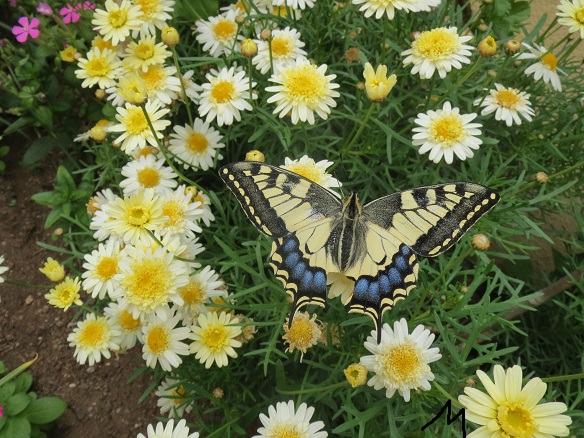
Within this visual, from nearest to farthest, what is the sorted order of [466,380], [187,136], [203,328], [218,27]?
[466,380] < [203,328] < [187,136] < [218,27]

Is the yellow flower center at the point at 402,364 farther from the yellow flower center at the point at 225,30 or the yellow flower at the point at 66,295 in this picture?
the yellow flower center at the point at 225,30

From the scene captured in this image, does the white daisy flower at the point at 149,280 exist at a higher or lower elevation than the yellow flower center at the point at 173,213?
lower

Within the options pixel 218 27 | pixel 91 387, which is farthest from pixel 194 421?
pixel 218 27

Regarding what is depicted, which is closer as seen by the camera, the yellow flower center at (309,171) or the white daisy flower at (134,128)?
the yellow flower center at (309,171)

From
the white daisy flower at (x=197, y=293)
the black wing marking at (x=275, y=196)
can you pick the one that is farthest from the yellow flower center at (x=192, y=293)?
the black wing marking at (x=275, y=196)

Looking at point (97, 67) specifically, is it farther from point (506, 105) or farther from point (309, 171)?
point (506, 105)

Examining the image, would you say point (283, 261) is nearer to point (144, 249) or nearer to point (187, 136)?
point (144, 249)
